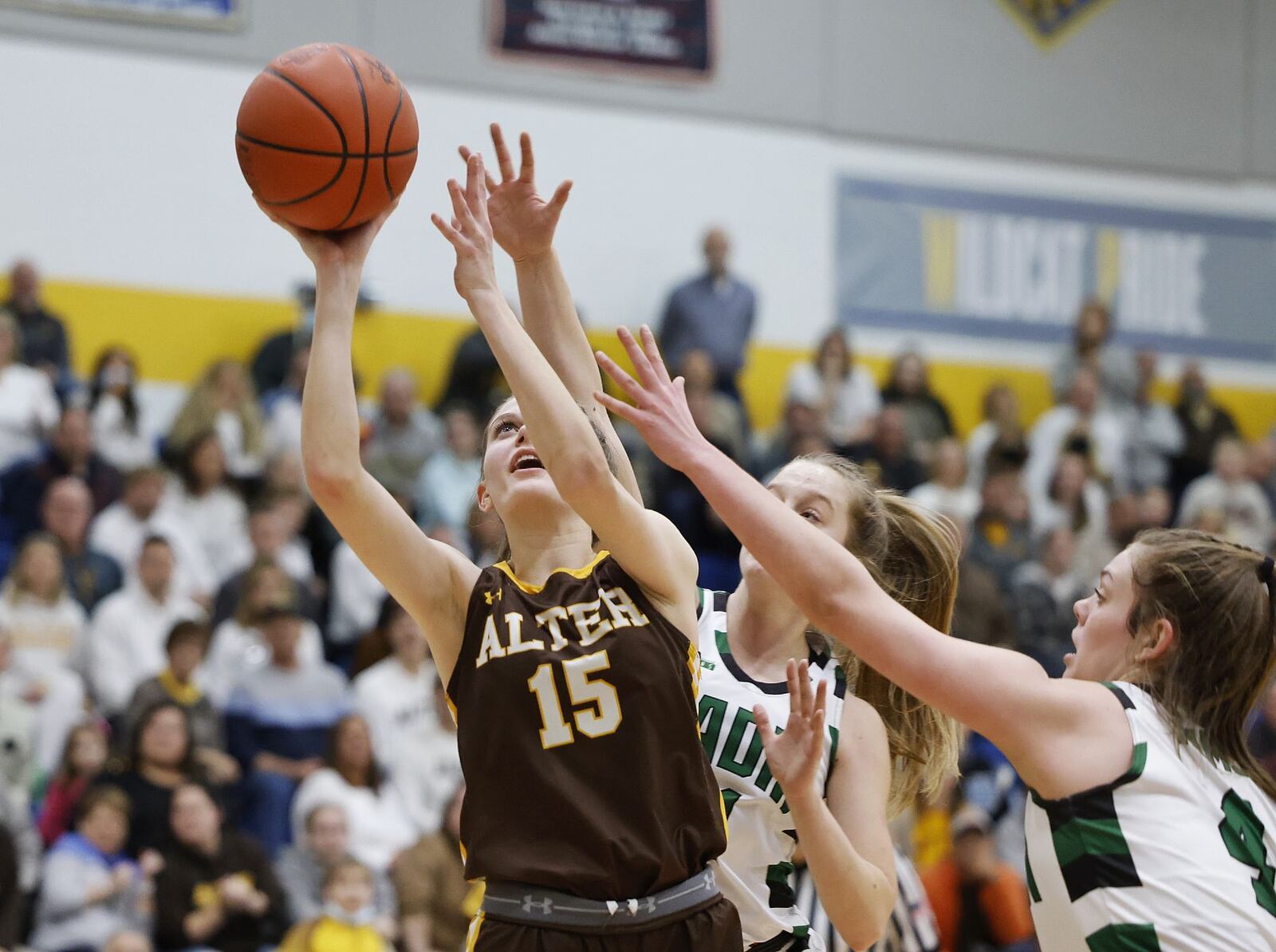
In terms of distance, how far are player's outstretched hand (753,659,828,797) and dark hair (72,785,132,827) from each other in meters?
5.34

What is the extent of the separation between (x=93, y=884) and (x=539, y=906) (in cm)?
518

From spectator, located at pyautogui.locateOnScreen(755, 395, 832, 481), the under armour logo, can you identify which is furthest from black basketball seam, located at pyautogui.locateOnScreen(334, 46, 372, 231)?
spectator, located at pyautogui.locateOnScreen(755, 395, 832, 481)

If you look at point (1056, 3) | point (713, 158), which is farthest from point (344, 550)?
point (1056, 3)

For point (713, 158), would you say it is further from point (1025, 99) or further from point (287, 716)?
point (287, 716)

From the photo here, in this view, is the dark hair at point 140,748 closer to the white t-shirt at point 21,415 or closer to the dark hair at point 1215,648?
the white t-shirt at point 21,415

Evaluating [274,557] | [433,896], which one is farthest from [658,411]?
[274,557]

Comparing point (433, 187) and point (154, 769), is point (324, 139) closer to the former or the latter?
point (154, 769)

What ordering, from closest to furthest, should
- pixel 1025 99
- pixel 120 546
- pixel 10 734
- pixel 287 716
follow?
pixel 10 734 → pixel 287 716 → pixel 120 546 → pixel 1025 99

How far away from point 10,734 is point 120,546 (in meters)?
2.24

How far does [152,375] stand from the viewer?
42.6ft

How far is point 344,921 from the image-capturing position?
8133mm

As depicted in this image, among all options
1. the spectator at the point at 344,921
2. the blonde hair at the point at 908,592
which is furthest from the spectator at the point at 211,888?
the blonde hair at the point at 908,592

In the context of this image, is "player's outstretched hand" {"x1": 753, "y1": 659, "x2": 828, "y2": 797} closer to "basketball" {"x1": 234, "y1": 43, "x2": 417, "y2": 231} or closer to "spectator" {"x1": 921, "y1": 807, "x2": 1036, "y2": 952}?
"basketball" {"x1": 234, "y1": 43, "x2": 417, "y2": 231}

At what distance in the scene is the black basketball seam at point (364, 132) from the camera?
3.59 meters
